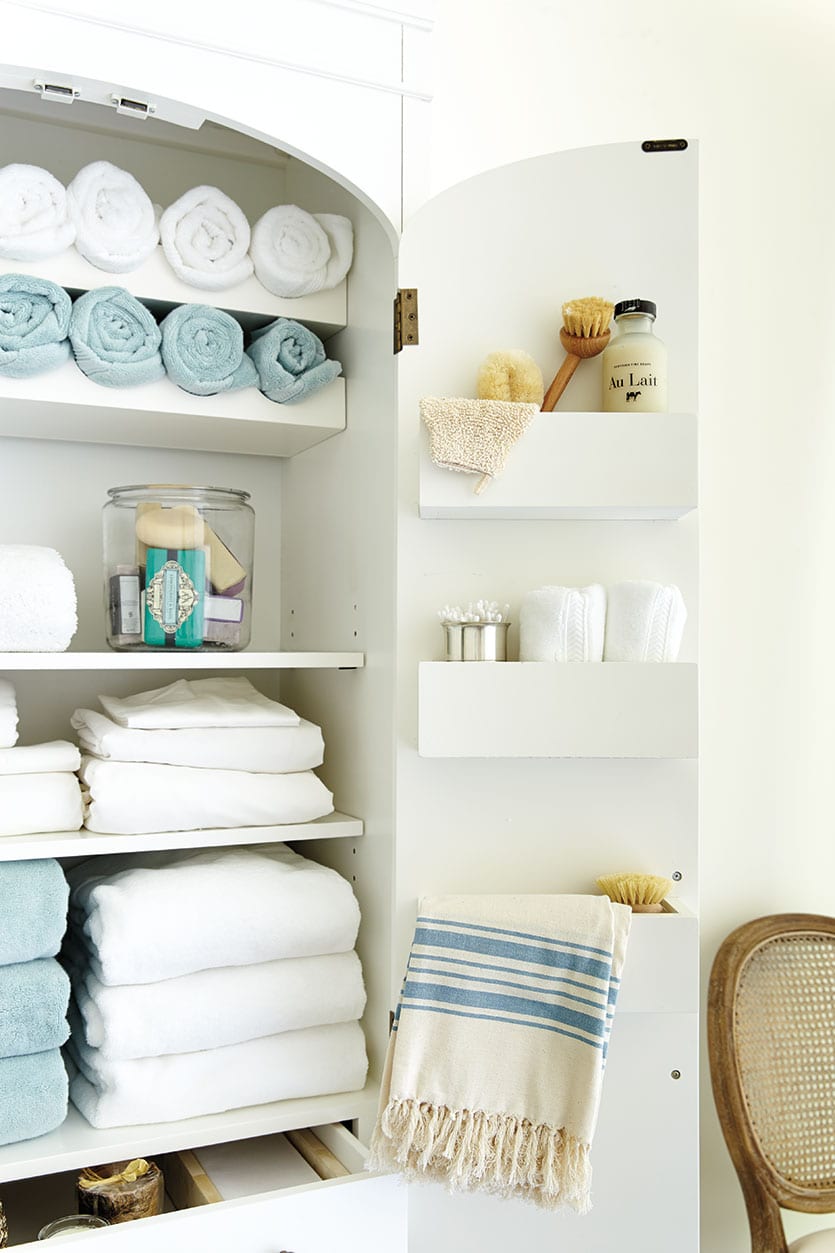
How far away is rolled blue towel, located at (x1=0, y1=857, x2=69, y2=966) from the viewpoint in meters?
1.20

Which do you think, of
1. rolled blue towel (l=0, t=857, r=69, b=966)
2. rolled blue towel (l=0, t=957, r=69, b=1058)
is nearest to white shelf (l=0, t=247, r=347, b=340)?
rolled blue towel (l=0, t=857, r=69, b=966)

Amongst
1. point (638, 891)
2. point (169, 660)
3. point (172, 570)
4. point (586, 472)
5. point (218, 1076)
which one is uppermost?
point (586, 472)

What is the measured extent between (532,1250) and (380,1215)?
0.18 metres

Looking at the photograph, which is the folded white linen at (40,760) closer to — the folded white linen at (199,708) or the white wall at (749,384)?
the folded white linen at (199,708)

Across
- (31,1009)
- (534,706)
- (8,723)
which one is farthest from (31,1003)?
(534,706)

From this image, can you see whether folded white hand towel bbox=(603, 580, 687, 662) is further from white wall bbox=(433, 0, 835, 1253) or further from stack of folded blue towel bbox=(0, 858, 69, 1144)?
stack of folded blue towel bbox=(0, 858, 69, 1144)

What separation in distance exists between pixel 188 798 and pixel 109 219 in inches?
26.6

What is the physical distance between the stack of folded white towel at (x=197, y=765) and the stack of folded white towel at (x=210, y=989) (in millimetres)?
72

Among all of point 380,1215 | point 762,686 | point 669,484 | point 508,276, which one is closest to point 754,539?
point 762,686

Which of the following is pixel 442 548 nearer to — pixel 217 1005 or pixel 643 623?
pixel 643 623

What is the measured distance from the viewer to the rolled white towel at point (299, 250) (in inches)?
53.9

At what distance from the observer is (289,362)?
1400 mm

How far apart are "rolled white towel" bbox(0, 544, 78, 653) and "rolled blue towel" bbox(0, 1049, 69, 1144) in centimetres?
45

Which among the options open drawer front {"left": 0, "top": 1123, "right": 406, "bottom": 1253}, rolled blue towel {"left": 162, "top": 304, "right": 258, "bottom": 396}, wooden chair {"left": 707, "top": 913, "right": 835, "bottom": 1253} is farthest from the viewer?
wooden chair {"left": 707, "top": 913, "right": 835, "bottom": 1253}
